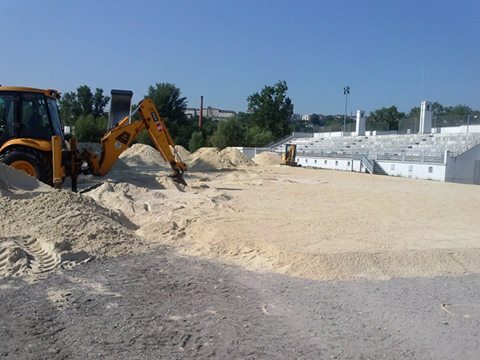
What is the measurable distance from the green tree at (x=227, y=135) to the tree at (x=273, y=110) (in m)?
15.8

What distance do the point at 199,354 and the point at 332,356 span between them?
1203mm

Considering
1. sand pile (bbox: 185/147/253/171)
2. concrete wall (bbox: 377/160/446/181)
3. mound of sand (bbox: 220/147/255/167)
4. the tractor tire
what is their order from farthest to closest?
mound of sand (bbox: 220/147/255/167) < concrete wall (bbox: 377/160/446/181) < sand pile (bbox: 185/147/253/171) < the tractor tire

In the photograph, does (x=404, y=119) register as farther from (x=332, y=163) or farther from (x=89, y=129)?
(x=89, y=129)

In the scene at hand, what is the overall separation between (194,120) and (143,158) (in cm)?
5975

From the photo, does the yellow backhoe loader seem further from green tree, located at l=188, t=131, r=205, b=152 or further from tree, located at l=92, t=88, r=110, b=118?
tree, located at l=92, t=88, r=110, b=118

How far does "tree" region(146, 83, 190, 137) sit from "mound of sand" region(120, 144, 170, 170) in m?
43.6

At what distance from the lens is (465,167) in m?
36.7

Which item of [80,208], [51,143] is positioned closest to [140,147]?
[51,143]

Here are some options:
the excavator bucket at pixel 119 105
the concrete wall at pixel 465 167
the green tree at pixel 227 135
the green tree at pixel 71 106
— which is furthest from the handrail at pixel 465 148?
the green tree at pixel 71 106

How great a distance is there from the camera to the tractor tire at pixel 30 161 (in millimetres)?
13586

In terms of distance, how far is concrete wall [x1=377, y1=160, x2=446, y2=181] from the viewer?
1417 inches

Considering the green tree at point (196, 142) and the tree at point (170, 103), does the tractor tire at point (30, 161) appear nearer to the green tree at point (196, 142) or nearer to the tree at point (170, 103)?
the green tree at point (196, 142)

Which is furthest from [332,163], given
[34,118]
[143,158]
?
[34,118]

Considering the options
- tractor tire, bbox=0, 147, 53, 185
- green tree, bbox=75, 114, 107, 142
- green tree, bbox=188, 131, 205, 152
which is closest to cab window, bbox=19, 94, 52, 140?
tractor tire, bbox=0, 147, 53, 185
